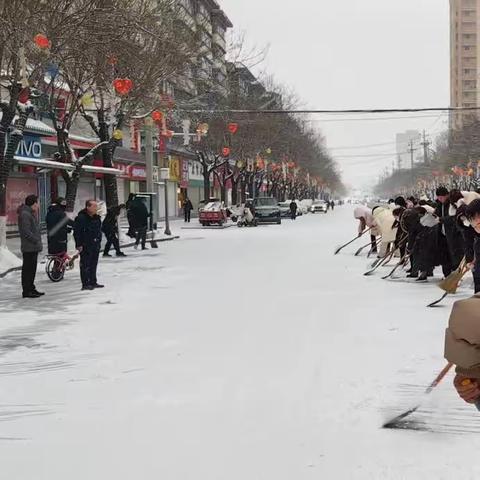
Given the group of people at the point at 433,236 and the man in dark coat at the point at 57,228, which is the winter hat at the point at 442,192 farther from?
the man in dark coat at the point at 57,228

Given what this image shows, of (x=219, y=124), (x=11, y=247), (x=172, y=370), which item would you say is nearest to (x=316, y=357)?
(x=172, y=370)

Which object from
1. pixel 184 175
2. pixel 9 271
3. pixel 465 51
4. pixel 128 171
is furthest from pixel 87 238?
pixel 465 51

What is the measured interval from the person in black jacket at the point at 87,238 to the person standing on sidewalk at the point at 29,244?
84cm

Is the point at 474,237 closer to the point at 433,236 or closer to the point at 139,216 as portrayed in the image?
the point at 433,236

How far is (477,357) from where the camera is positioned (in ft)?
9.69

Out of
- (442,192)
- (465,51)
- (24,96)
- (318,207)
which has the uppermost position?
(465,51)

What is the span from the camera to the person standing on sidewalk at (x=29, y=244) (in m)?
12.6

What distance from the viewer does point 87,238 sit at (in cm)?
1340

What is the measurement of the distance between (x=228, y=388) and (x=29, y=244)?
7327 millimetres

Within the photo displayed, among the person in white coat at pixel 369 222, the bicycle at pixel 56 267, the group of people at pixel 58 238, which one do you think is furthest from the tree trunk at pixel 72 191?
the person in white coat at pixel 369 222

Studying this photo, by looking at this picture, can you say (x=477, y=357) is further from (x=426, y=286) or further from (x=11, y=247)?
(x=11, y=247)

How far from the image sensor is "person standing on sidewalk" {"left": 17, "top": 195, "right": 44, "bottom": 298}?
12.6 m

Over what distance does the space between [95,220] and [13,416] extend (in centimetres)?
828

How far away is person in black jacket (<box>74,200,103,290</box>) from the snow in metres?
0.78
